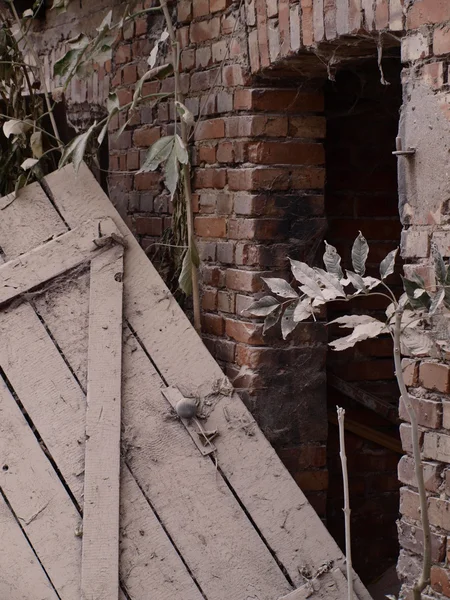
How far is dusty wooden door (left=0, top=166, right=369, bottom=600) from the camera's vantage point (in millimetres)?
2697

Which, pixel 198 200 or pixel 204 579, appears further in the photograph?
pixel 198 200

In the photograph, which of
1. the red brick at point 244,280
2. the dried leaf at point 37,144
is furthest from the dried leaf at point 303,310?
the dried leaf at point 37,144

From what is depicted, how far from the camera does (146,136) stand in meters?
3.58

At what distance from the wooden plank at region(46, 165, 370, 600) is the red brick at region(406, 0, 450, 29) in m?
1.12

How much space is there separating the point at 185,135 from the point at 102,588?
1449 mm

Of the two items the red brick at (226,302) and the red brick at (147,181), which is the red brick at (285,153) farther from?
the red brick at (147,181)

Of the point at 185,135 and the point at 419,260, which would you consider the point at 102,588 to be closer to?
the point at 419,260

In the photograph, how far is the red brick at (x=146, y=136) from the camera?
11.5 feet

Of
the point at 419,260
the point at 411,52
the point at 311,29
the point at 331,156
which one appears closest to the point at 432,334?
the point at 419,260

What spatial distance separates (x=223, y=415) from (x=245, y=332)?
350 mm

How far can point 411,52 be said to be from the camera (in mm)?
2385

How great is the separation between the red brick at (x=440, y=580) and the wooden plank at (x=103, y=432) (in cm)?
87

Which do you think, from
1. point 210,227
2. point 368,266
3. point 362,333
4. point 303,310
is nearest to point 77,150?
point 210,227

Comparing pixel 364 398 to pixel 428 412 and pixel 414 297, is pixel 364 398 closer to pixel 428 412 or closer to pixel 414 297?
pixel 428 412
